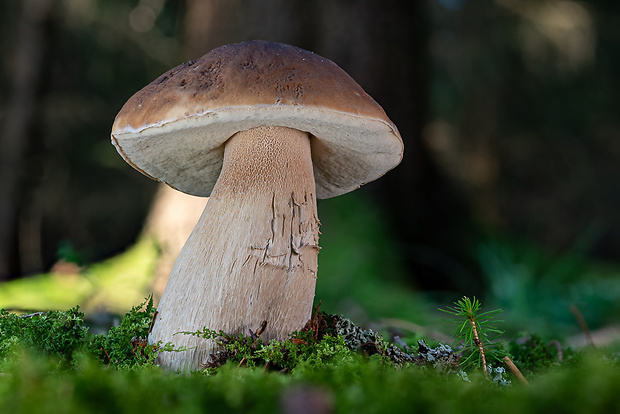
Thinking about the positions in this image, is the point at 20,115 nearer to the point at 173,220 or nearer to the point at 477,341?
the point at 173,220

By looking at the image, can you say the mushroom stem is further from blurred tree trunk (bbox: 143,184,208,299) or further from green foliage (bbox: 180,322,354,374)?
blurred tree trunk (bbox: 143,184,208,299)

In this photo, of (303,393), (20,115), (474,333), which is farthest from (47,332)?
(20,115)

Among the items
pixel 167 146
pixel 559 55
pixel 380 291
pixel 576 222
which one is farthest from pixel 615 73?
pixel 167 146

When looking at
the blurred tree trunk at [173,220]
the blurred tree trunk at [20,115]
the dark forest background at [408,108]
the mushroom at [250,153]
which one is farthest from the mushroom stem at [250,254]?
the blurred tree trunk at [20,115]

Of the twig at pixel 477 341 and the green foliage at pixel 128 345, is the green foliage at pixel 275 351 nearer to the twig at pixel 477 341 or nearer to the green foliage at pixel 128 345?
the green foliage at pixel 128 345

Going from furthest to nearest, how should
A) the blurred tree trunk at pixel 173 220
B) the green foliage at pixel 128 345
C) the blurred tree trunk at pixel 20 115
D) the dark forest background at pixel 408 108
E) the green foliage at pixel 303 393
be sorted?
the blurred tree trunk at pixel 20 115 < the dark forest background at pixel 408 108 < the blurred tree trunk at pixel 173 220 < the green foliage at pixel 128 345 < the green foliage at pixel 303 393
